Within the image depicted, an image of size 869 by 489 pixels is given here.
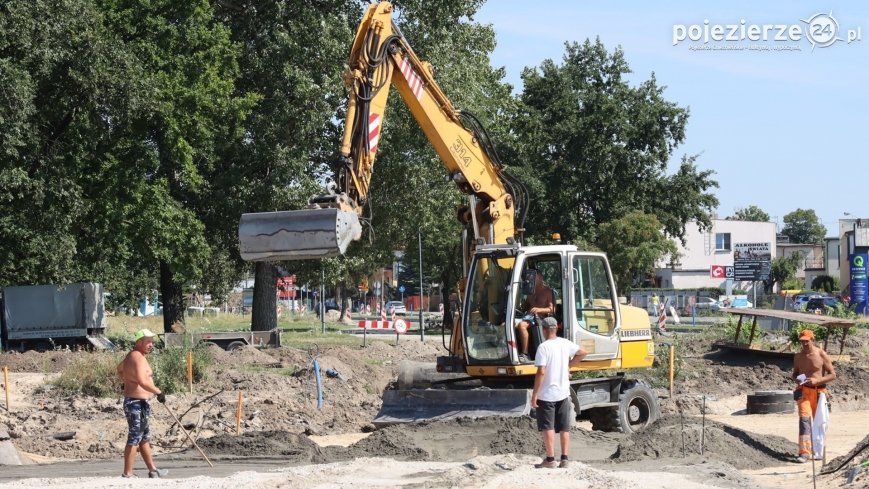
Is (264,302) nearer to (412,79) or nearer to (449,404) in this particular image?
(412,79)

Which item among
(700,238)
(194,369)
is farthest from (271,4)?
(700,238)

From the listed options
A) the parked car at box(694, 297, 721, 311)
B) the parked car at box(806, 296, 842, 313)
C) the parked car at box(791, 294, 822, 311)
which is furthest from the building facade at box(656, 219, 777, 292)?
the parked car at box(806, 296, 842, 313)

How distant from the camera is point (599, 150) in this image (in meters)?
59.9

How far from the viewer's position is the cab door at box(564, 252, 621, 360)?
17.0 meters

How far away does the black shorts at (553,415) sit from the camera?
1285 cm

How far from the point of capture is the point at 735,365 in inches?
1183

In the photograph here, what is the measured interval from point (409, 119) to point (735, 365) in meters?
11.3

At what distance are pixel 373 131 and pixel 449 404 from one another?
3911 mm

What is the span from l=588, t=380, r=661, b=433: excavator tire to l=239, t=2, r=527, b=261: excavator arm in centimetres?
291

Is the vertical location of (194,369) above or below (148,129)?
below

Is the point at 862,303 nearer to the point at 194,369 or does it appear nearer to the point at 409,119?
the point at 409,119

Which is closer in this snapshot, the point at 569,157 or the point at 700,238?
the point at 569,157

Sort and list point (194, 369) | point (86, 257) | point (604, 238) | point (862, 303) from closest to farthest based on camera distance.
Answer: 1. point (194, 369)
2. point (86, 257)
3. point (604, 238)
4. point (862, 303)

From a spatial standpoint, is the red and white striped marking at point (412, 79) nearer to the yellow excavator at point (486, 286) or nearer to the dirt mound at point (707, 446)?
the yellow excavator at point (486, 286)
